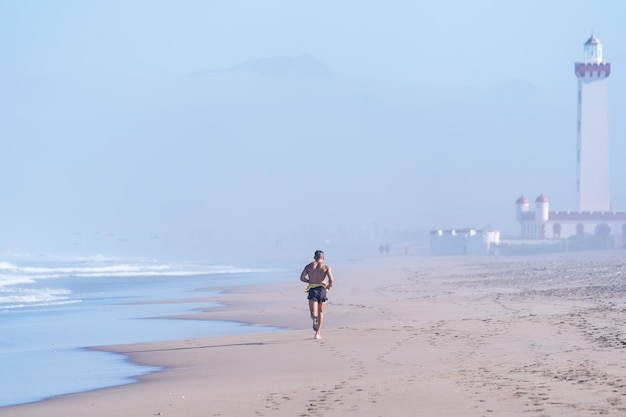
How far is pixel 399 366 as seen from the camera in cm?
1330

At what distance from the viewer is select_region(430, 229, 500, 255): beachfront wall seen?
72.9 m

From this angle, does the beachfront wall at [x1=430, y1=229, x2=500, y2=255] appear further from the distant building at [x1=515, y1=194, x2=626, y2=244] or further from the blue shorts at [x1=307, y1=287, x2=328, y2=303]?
the blue shorts at [x1=307, y1=287, x2=328, y2=303]

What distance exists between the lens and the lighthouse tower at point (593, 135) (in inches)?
2938

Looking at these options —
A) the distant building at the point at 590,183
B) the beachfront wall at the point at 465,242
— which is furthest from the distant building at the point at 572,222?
the beachfront wall at the point at 465,242

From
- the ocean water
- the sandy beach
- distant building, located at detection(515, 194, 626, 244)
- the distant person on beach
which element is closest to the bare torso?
the distant person on beach

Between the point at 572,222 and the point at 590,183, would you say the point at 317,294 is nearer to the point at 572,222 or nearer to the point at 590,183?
the point at 572,222

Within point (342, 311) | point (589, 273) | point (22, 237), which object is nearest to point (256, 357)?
point (342, 311)

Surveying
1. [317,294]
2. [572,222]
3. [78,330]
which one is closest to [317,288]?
[317,294]

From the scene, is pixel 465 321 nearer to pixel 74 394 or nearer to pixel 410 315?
pixel 410 315

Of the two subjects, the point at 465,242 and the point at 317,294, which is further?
the point at 465,242

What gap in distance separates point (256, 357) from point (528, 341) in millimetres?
3694

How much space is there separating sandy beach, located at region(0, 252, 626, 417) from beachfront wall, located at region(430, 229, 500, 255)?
49301 millimetres

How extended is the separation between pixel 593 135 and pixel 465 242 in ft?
37.3

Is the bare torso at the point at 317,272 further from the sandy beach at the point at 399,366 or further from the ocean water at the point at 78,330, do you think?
the ocean water at the point at 78,330
